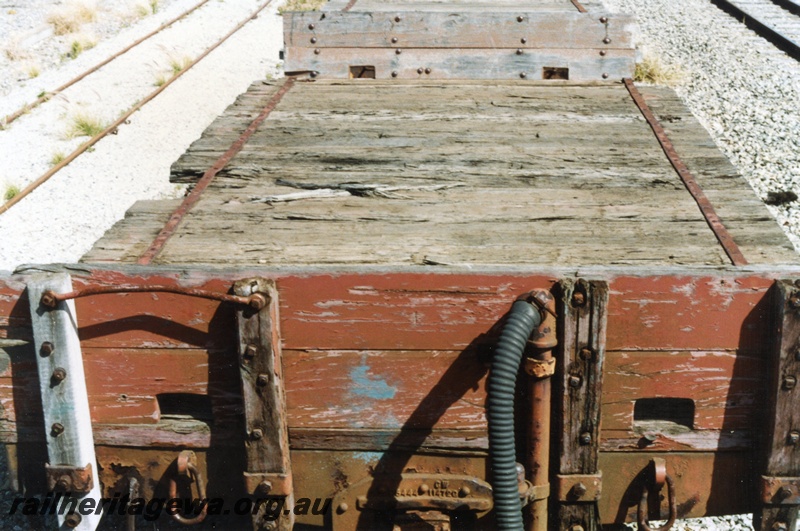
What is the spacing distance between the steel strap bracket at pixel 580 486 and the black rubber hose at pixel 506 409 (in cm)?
20

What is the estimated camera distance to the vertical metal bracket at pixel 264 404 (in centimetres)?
249

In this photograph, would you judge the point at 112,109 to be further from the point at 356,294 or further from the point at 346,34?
the point at 356,294

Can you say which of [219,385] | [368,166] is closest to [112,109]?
[368,166]

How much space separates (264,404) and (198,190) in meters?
1.03

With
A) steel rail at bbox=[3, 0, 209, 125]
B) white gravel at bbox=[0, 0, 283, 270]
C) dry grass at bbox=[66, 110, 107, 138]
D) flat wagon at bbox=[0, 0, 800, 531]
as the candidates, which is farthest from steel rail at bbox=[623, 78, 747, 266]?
steel rail at bbox=[3, 0, 209, 125]

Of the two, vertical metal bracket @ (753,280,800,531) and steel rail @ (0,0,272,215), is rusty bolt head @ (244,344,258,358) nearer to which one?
vertical metal bracket @ (753,280,800,531)

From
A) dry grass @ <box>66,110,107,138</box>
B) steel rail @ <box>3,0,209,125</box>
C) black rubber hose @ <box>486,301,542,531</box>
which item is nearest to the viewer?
black rubber hose @ <box>486,301,542,531</box>

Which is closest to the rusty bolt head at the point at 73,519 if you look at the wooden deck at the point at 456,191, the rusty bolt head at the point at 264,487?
the rusty bolt head at the point at 264,487

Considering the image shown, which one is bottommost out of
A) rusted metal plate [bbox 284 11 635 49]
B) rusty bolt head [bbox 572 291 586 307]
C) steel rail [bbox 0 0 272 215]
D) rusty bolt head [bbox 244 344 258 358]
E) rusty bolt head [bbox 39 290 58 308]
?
steel rail [bbox 0 0 272 215]

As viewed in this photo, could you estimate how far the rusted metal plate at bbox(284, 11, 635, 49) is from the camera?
17.3ft

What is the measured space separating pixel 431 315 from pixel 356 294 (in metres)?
0.23

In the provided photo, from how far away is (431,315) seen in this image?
252 centimetres

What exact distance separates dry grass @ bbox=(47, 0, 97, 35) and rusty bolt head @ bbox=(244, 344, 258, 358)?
15.1 meters

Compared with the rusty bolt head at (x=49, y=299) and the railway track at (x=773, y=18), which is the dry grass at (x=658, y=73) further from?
the rusty bolt head at (x=49, y=299)
